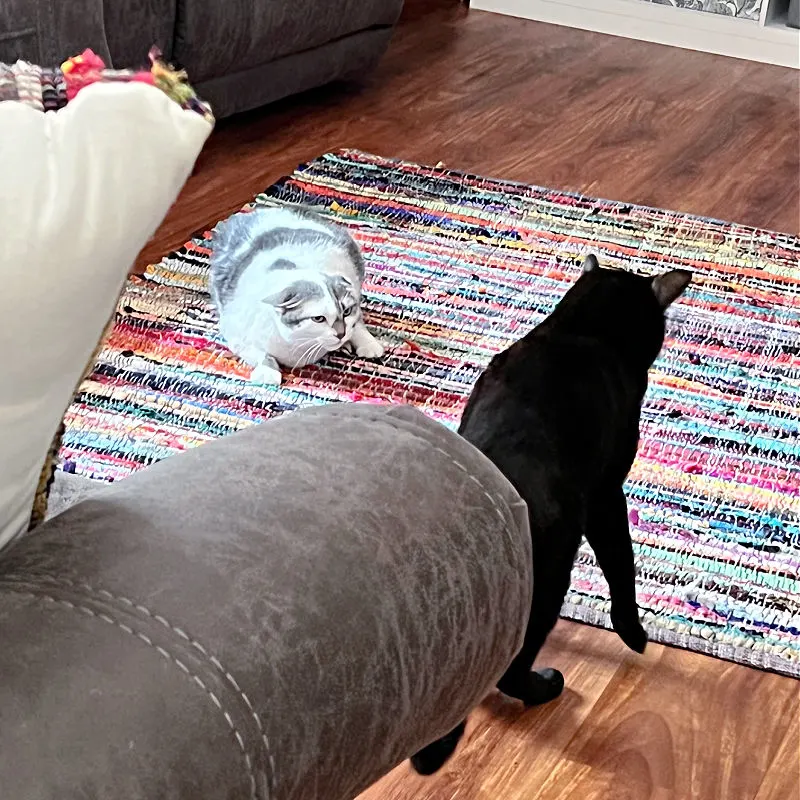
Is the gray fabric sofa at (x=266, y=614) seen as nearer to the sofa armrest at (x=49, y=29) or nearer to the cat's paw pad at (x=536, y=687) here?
the cat's paw pad at (x=536, y=687)

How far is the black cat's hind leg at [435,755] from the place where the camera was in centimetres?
128

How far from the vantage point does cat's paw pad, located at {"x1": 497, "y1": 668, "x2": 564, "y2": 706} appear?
4.65ft

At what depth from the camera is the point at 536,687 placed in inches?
57.3

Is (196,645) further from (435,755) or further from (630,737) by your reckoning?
(630,737)

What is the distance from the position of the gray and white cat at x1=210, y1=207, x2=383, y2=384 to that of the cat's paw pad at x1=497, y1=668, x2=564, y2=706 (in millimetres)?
842

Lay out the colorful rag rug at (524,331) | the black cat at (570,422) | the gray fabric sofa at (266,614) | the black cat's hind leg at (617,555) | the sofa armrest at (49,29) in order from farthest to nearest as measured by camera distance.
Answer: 1. the sofa armrest at (49,29)
2. the colorful rag rug at (524,331)
3. the black cat's hind leg at (617,555)
4. the black cat at (570,422)
5. the gray fabric sofa at (266,614)

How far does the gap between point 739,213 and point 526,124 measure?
2.56ft

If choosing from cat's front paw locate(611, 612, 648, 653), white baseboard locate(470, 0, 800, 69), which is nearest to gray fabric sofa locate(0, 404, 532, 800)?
cat's front paw locate(611, 612, 648, 653)

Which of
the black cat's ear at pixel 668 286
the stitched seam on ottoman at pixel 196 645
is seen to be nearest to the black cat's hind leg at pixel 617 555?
the black cat's ear at pixel 668 286

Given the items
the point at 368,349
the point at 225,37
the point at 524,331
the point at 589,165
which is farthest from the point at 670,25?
the point at 368,349

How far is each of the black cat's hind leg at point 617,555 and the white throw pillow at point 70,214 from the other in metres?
0.82

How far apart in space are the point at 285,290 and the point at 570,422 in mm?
1002

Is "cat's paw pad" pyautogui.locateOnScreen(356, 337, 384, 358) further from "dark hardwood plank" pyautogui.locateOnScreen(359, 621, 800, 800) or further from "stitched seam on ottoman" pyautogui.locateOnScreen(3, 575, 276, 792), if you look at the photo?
"stitched seam on ottoman" pyautogui.locateOnScreen(3, 575, 276, 792)

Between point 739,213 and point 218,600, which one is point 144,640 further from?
point 739,213
